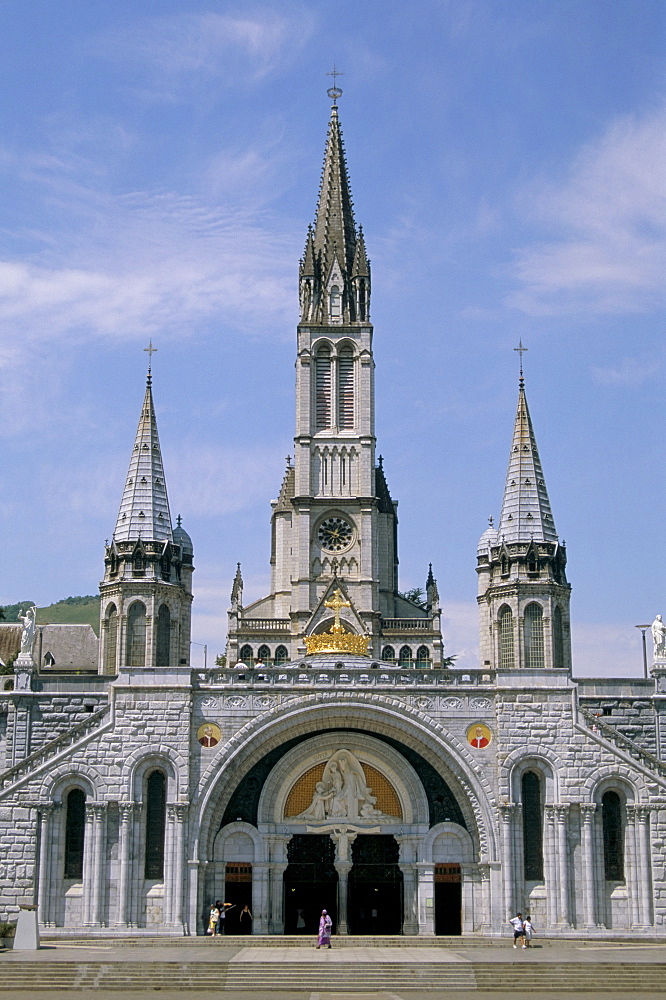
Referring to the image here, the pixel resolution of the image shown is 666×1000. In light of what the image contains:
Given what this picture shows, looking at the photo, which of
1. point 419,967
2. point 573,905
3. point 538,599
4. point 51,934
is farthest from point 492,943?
point 538,599

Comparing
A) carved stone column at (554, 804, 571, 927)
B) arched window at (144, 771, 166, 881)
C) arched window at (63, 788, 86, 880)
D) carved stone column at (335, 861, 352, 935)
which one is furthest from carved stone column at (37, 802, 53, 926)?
carved stone column at (554, 804, 571, 927)

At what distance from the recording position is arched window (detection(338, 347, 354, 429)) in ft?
308

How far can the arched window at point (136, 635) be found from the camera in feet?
235

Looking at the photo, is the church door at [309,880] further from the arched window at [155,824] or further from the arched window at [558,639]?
the arched window at [558,639]

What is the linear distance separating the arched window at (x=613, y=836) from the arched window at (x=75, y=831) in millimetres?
19172

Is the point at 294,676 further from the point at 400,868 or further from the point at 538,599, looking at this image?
the point at 538,599

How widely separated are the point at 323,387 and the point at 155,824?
163ft

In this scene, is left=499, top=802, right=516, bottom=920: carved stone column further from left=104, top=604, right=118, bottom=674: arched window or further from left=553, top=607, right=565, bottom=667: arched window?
left=104, top=604, right=118, bottom=674: arched window

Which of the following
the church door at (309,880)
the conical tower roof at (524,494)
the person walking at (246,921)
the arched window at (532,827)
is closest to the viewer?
the arched window at (532,827)

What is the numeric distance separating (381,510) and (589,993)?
59249mm

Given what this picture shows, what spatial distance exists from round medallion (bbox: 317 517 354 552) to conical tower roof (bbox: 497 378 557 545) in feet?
67.1

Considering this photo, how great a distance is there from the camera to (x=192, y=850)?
4856cm

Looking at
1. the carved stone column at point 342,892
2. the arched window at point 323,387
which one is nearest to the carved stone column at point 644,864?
the carved stone column at point 342,892

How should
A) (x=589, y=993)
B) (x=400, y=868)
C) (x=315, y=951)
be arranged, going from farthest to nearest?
(x=400, y=868)
(x=315, y=951)
(x=589, y=993)
